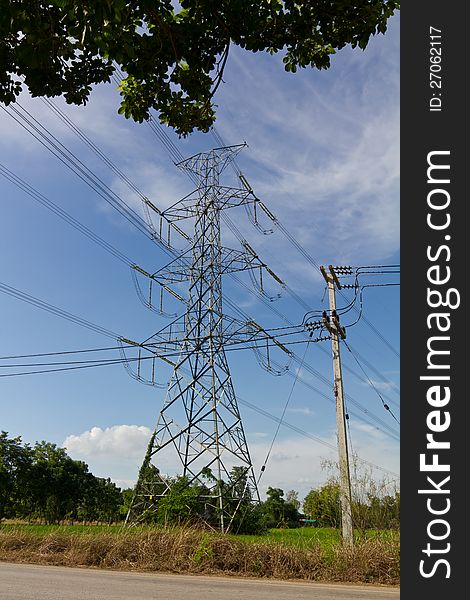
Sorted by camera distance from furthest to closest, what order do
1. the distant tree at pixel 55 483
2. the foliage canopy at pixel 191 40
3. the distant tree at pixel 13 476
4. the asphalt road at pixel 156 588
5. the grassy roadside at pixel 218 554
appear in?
the distant tree at pixel 55 483 → the distant tree at pixel 13 476 → the grassy roadside at pixel 218 554 → the asphalt road at pixel 156 588 → the foliage canopy at pixel 191 40

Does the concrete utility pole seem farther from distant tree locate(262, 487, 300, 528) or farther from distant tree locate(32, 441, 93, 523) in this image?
distant tree locate(32, 441, 93, 523)

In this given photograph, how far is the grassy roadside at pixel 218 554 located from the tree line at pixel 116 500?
2.20 feet

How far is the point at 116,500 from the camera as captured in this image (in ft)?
257

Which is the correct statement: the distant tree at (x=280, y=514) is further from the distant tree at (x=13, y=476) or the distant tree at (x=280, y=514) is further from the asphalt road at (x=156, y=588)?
the distant tree at (x=13, y=476)

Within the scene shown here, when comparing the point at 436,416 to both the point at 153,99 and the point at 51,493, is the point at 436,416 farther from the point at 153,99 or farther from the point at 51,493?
the point at 51,493

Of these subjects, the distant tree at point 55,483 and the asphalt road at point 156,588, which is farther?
the distant tree at point 55,483

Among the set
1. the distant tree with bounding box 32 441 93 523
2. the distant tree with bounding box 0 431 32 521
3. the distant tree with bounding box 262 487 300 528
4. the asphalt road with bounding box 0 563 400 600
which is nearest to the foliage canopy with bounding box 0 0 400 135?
the asphalt road with bounding box 0 563 400 600

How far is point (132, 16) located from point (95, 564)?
13.8 metres

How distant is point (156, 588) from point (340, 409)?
6.91 meters

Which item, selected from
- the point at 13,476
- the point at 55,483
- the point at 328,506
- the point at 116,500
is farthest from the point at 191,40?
the point at 116,500

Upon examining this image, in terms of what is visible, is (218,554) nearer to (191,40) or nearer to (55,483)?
(191,40)

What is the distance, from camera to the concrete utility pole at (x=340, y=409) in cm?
1245

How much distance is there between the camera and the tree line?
1205 centimetres

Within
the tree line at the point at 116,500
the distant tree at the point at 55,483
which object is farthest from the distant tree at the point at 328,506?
the distant tree at the point at 55,483
